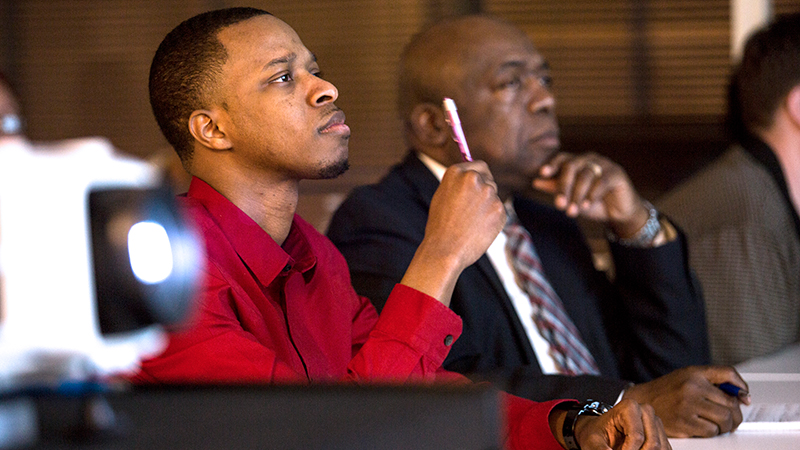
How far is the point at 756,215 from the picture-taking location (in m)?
2.04

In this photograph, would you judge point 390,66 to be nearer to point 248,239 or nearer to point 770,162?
point 770,162

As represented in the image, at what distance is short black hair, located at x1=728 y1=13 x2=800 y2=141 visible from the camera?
223 cm

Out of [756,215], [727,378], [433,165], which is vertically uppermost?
[433,165]

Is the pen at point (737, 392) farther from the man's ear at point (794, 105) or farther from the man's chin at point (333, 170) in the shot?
the man's ear at point (794, 105)

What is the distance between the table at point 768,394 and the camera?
1021 millimetres

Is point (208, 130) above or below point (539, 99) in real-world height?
above

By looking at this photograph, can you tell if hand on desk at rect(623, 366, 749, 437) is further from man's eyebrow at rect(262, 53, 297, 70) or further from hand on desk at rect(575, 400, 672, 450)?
man's eyebrow at rect(262, 53, 297, 70)

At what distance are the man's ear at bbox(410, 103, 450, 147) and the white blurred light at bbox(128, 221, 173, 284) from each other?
1330 mm

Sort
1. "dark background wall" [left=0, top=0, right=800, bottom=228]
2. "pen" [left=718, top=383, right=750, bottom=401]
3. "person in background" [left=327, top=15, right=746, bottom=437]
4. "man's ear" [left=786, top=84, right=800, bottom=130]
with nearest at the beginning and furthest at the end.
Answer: "pen" [left=718, top=383, right=750, bottom=401] → "person in background" [left=327, top=15, right=746, bottom=437] → "man's ear" [left=786, top=84, right=800, bottom=130] → "dark background wall" [left=0, top=0, right=800, bottom=228]

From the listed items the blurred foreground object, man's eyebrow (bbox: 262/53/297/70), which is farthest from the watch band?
the blurred foreground object

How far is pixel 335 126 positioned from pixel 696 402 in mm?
613

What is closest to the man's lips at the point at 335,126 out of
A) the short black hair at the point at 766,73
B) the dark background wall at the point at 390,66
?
the short black hair at the point at 766,73

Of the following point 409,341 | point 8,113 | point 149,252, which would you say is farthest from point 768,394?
point 8,113

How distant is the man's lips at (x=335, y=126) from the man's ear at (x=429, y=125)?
2.27 feet
